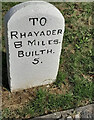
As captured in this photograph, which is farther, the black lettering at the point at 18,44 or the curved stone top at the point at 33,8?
the black lettering at the point at 18,44

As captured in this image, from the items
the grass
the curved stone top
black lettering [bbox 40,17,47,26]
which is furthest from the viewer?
the grass

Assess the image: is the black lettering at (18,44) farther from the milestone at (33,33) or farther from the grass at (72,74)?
the grass at (72,74)

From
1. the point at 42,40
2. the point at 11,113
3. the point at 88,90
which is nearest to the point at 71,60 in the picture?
the point at 88,90

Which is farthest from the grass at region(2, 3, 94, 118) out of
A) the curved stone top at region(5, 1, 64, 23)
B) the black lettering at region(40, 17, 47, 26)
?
the curved stone top at region(5, 1, 64, 23)

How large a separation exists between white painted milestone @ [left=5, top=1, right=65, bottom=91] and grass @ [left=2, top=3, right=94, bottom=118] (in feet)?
0.84

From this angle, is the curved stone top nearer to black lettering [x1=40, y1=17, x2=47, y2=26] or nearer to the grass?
black lettering [x1=40, y1=17, x2=47, y2=26]

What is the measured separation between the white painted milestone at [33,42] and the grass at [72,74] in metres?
0.26

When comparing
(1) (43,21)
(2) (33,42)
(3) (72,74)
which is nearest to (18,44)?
(2) (33,42)

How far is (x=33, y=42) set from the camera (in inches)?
107

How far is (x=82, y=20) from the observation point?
473 cm

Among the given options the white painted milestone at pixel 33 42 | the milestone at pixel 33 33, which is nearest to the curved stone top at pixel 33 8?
the white painted milestone at pixel 33 42

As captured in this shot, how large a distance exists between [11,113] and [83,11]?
3.01 metres

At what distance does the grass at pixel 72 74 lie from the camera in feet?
10.0

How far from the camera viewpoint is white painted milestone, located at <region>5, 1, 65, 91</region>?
245 cm
